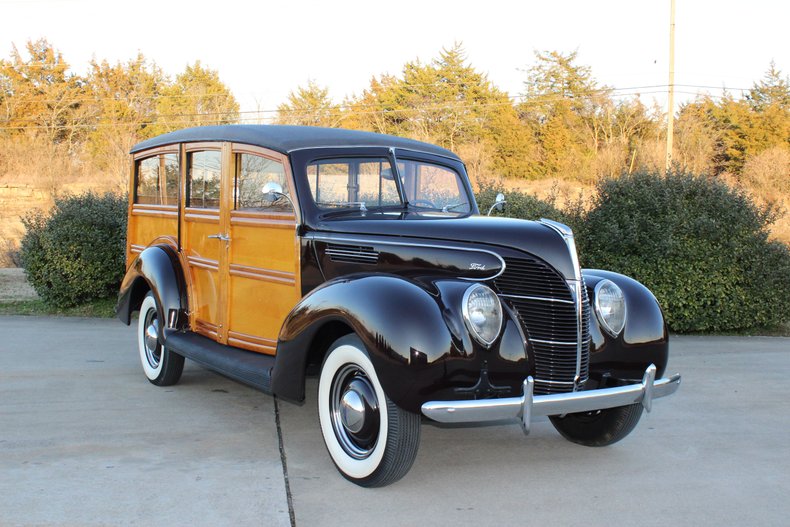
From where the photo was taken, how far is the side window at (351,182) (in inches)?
192

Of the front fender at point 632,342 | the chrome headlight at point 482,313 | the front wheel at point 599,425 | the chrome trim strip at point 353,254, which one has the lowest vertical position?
the front wheel at point 599,425

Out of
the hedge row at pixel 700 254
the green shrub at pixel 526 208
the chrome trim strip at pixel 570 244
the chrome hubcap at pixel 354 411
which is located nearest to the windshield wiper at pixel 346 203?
the chrome hubcap at pixel 354 411

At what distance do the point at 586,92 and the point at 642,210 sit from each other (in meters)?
28.2

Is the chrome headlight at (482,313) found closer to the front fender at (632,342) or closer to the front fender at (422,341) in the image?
the front fender at (422,341)

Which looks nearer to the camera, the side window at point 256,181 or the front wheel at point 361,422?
the front wheel at point 361,422

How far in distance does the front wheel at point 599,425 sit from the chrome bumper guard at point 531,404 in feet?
1.20

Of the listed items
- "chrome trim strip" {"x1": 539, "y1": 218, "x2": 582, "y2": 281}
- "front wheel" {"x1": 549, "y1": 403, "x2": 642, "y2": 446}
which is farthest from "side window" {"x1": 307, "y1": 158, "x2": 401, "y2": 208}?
"front wheel" {"x1": 549, "y1": 403, "x2": 642, "y2": 446}

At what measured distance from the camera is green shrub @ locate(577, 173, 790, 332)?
28.1 feet

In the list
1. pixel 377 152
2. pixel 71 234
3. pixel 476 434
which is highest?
pixel 377 152

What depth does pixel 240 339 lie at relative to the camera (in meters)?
5.23

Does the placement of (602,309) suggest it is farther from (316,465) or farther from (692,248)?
(692,248)

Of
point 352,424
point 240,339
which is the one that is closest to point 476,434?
point 352,424

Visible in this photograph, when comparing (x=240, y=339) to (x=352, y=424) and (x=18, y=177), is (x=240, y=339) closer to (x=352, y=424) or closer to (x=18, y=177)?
(x=352, y=424)

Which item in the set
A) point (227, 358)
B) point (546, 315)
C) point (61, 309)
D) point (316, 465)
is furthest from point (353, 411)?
point (61, 309)
